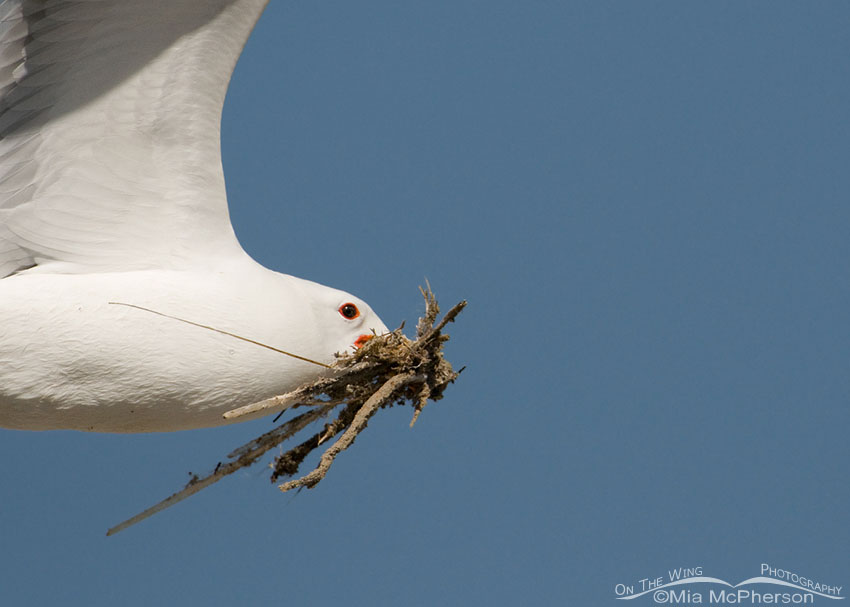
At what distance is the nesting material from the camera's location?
387 centimetres

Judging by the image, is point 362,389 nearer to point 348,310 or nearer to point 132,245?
point 348,310

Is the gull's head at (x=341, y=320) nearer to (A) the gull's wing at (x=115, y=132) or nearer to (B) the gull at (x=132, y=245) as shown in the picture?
(B) the gull at (x=132, y=245)

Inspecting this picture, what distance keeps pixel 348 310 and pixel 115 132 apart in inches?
39.9

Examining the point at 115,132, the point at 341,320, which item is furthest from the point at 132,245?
the point at 341,320

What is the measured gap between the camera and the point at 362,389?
12.9 ft

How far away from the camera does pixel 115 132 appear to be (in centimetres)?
411

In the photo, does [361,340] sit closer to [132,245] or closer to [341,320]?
[341,320]

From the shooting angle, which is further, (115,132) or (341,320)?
(341,320)

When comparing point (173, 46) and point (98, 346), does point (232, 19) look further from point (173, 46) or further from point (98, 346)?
point (98, 346)

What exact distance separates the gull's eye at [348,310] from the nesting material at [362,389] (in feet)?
0.87

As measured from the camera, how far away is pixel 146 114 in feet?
13.4

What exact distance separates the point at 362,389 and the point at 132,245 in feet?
3.21

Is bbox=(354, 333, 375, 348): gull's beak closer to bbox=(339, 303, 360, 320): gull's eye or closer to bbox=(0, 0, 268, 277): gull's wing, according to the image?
bbox=(339, 303, 360, 320): gull's eye

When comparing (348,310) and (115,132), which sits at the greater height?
(115,132)
